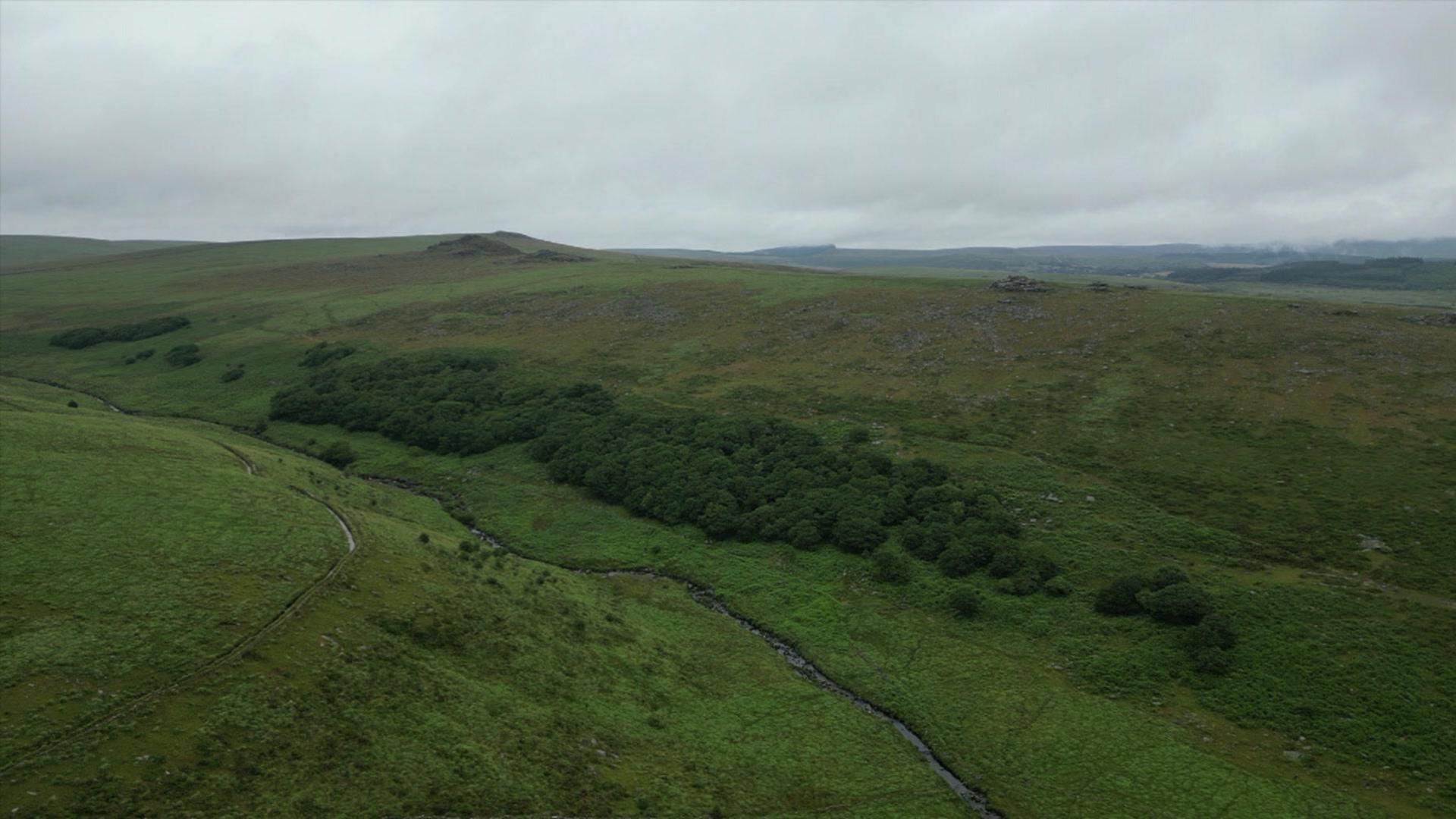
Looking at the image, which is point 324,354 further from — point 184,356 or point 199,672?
point 199,672

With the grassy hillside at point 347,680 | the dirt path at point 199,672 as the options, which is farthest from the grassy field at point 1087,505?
the dirt path at point 199,672

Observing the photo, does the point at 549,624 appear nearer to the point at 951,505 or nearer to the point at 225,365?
the point at 951,505

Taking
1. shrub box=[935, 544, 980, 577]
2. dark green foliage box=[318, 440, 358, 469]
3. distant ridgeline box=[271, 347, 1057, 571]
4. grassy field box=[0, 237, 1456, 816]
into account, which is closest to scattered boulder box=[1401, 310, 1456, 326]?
grassy field box=[0, 237, 1456, 816]

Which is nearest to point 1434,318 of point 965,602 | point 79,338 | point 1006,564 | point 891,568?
point 1006,564

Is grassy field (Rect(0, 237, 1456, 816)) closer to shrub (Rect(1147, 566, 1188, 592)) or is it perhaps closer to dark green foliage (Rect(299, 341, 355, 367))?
shrub (Rect(1147, 566, 1188, 592))

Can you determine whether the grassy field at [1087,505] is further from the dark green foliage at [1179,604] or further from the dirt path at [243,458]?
the dirt path at [243,458]

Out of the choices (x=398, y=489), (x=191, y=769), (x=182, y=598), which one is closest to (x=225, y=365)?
(x=398, y=489)
